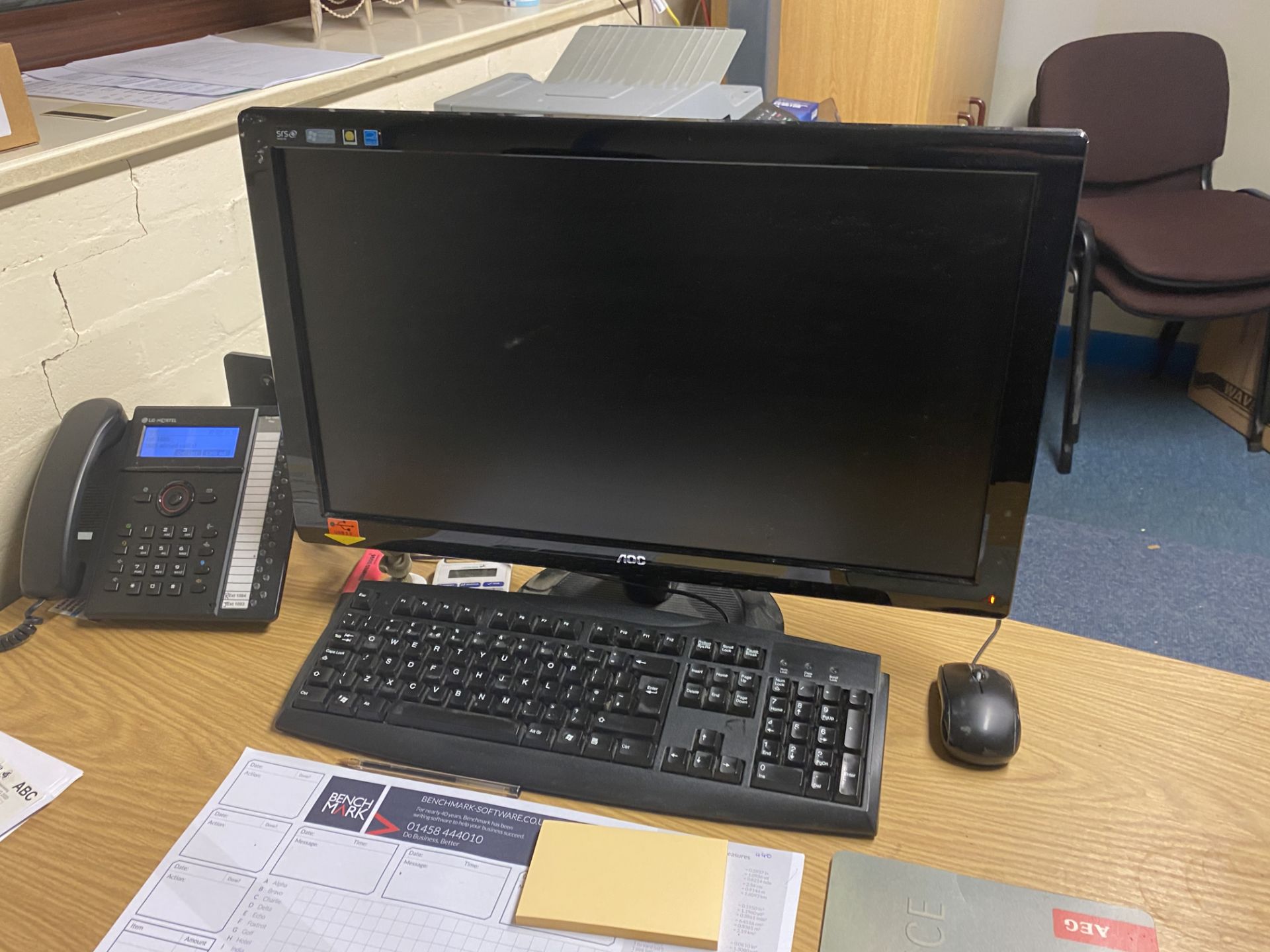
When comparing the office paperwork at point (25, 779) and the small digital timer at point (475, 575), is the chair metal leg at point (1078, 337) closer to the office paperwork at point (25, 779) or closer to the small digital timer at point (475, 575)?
the small digital timer at point (475, 575)

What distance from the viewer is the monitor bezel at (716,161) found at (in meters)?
0.65

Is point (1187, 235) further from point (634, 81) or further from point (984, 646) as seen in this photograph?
point (984, 646)

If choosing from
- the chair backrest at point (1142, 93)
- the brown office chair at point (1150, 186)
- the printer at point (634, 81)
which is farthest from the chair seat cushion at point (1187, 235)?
the printer at point (634, 81)

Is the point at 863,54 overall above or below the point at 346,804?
above

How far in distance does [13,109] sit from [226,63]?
0.44 meters

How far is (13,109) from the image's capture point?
3.13 feet

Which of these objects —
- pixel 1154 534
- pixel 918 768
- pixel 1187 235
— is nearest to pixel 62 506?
pixel 918 768

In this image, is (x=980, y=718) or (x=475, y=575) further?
(x=475, y=575)

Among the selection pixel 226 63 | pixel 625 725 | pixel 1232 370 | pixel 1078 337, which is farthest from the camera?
pixel 1232 370

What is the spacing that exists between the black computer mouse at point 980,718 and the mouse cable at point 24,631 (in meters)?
0.84

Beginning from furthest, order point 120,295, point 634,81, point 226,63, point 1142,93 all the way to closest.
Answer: point 1142,93
point 634,81
point 226,63
point 120,295

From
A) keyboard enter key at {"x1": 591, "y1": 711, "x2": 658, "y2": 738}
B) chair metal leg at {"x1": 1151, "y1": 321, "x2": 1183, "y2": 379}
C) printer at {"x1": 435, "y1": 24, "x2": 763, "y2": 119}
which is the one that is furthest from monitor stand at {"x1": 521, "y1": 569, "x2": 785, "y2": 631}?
chair metal leg at {"x1": 1151, "y1": 321, "x2": 1183, "y2": 379}

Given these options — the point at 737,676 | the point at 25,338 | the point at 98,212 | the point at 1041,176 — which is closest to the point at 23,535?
the point at 25,338

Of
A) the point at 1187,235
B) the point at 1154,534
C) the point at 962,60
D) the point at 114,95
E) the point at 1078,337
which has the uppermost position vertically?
the point at 114,95
